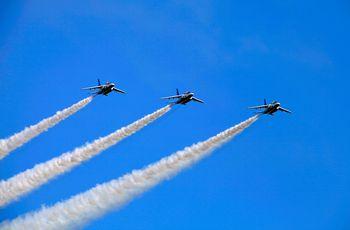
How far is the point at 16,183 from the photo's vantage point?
111 m

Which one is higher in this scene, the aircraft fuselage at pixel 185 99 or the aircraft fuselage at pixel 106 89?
the aircraft fuselage at pixel 106 89

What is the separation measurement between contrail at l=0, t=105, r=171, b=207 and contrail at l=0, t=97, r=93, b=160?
5.53 m

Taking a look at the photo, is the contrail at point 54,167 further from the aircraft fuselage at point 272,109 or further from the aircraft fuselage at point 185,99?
the aircraft fuselage at point 272,109

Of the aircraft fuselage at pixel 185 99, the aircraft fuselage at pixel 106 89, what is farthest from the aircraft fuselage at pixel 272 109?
the aircraft fuselage at pixel 106 89

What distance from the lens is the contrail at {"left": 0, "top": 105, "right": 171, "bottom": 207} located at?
359ft

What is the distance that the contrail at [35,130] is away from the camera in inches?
4596

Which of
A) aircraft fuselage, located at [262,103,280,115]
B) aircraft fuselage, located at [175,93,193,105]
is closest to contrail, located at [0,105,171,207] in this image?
aircraft fuselage, located at [175,93,193,105]

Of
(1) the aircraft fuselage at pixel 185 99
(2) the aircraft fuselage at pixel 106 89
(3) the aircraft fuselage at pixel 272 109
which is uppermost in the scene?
(2) the aircraft fuselage at pixel 106 89

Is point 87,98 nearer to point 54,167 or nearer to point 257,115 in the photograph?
point 54,167

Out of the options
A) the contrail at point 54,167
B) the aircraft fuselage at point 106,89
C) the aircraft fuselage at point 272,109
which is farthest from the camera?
the aircraft fuselage at point 106,89

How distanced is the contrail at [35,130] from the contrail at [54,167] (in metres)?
5.53

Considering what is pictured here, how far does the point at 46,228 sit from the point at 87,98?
31.1 metres

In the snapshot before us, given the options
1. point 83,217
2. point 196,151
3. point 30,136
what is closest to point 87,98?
point 30,136

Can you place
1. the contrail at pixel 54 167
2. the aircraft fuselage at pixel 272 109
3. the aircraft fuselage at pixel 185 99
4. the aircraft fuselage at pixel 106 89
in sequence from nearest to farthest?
the contrail at pixel 54 167, the aircraft fuselage at pixel 272 109, the aircraft fuselage at pixel 185 99, the aircraft fuselage at pixel 106 89
